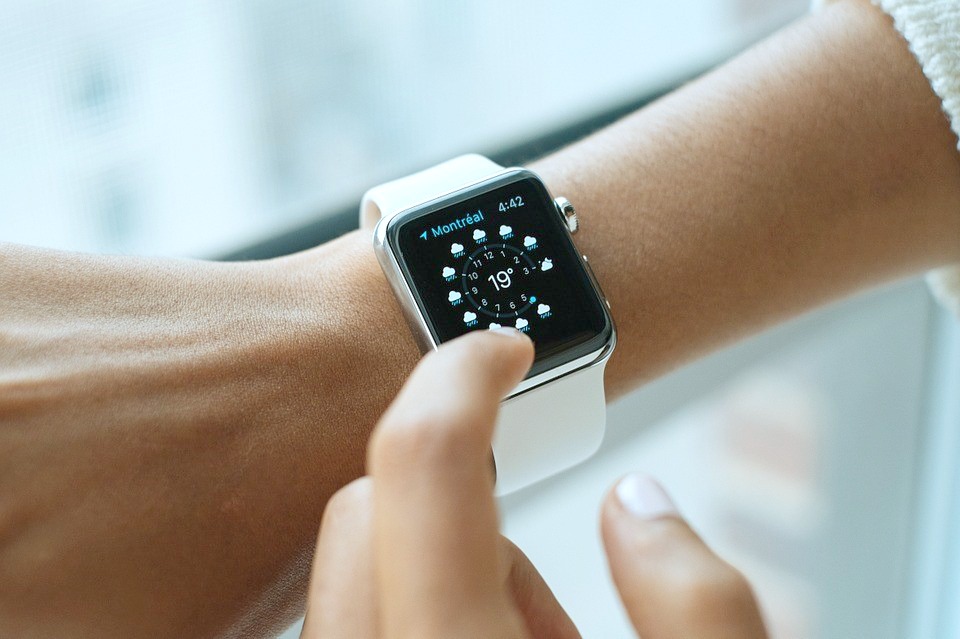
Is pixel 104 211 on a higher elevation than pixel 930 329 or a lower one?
higher

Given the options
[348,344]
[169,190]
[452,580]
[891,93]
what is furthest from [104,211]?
[891,93]

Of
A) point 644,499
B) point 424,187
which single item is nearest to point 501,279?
point 424,187

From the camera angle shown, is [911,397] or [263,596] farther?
[911,397]

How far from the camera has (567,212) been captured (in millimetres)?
769

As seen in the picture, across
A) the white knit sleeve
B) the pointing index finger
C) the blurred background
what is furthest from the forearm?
the pointing index finger

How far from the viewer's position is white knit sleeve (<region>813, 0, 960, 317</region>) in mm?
806

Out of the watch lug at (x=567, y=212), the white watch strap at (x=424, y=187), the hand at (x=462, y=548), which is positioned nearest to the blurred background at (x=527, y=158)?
the white watch strap at (x=424, y=187)

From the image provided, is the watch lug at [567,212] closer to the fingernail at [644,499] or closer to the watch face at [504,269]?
the watch face at [504,269]

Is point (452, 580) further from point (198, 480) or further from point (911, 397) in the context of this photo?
point (911, 397)

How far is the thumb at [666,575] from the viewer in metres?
0.48

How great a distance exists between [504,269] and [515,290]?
20 millimetres

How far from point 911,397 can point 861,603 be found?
0.33 metres

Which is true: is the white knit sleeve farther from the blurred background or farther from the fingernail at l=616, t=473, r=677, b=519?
the fingernail at l=616, t=473, r=677, b=519

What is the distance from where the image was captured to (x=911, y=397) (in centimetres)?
139
